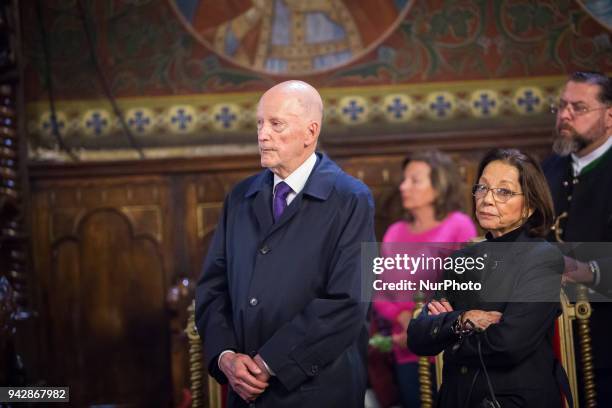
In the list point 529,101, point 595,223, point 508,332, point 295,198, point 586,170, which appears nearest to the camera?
point 508,332

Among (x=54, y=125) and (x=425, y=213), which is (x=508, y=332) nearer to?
(x=425, y=213)

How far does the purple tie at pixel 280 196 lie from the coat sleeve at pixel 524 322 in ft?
2.56

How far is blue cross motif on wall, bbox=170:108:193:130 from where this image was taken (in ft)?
18.0

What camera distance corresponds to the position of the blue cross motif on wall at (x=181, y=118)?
18.0 ft

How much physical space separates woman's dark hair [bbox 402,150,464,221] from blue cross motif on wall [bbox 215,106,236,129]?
129 cm

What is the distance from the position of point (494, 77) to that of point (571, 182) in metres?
1.76

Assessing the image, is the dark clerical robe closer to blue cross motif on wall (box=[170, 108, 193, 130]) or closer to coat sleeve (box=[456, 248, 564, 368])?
coat sleeve (box=[456, 248, 564, 368])

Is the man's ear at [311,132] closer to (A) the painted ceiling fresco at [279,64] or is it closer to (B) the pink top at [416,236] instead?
(B) the pink top at [416,236]

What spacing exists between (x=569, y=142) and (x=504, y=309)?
1371mm

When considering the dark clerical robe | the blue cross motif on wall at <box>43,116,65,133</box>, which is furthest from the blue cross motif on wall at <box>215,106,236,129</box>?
the dark clerical robe

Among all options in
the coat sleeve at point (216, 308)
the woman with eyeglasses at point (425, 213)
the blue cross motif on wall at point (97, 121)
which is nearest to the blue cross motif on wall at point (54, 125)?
the blue cross motif on wall at point (97, 121)

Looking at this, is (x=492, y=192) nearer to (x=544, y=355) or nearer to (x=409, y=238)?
(x=544, y=355)

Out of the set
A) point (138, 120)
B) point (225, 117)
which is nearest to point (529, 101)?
point (225, 117)

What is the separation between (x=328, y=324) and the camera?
9.15 feet
